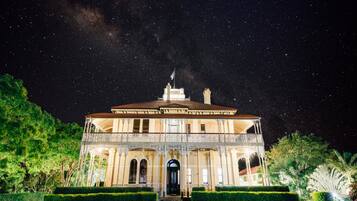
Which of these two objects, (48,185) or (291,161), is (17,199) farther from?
(291,161)

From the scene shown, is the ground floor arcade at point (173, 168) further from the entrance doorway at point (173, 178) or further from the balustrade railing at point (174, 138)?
the balustrade railing at point (174, 138)

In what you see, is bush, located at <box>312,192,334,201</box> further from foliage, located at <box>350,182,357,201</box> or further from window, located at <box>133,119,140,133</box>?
window, located at <box>133,119,140,133</box>

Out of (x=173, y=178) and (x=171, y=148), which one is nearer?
(x=171, y=148)

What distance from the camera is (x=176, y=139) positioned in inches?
854

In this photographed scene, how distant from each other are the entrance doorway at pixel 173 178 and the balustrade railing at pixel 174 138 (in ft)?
13.0

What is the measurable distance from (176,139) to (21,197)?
12.7 m

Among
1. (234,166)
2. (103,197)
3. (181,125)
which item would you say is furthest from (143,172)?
(103,197)

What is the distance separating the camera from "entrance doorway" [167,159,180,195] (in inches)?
918

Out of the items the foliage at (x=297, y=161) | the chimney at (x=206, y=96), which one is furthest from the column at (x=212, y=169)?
the chimney at (x=206, y=96)

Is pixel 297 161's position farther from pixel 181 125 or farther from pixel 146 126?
pixel 146 126

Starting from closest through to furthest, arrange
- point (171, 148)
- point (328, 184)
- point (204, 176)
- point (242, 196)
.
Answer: point (242, 196) → point (328, 184) → point (171, 148) → point (204, 176)

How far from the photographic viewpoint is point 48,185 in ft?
92.2

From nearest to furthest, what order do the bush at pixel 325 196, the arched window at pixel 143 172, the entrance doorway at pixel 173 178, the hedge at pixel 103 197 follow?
the hedge at pixel 103 197, the bush at pixel 325 196, the arched window at pixel 143 172, the entrance doorway at pixel 173 178

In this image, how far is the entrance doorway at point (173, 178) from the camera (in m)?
23.3
